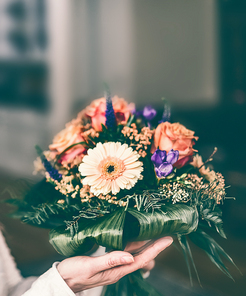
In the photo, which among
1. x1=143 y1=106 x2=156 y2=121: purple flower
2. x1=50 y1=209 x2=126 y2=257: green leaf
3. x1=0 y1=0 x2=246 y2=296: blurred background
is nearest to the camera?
x1=50 y1=209 x2=126 y2=257: green leaf

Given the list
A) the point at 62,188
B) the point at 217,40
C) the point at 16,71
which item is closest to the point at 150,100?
the point at 217,40

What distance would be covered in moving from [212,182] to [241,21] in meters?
1.02

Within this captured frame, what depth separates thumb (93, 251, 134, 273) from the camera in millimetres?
395

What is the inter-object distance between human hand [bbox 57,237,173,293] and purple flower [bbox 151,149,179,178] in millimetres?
141

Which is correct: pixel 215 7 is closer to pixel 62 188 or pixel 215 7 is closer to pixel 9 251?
pixel 62 188

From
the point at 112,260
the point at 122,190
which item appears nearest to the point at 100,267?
the point at 112,260


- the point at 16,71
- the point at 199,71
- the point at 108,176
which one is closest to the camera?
the point at 108,176

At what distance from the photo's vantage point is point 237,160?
1.27 metres

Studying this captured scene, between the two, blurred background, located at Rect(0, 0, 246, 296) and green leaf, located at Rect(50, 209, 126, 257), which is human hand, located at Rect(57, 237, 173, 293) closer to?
green leaf, located at Rect(50, 209, 126, 257)

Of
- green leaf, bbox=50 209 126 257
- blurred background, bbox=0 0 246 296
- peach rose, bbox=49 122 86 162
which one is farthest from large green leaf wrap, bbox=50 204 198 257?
blurred background, bbox=0 0 246 296

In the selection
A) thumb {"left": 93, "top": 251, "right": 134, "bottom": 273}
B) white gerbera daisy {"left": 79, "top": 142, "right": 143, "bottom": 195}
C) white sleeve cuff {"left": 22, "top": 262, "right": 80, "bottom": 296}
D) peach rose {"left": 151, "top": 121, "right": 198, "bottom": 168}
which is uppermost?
peach rose {"left": 151, "top": 121, "right": 198, "bottom": 168}

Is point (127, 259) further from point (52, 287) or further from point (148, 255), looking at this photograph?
point (52, 287)

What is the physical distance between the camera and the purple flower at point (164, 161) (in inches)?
15.0

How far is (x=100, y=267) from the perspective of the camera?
0.42 m
